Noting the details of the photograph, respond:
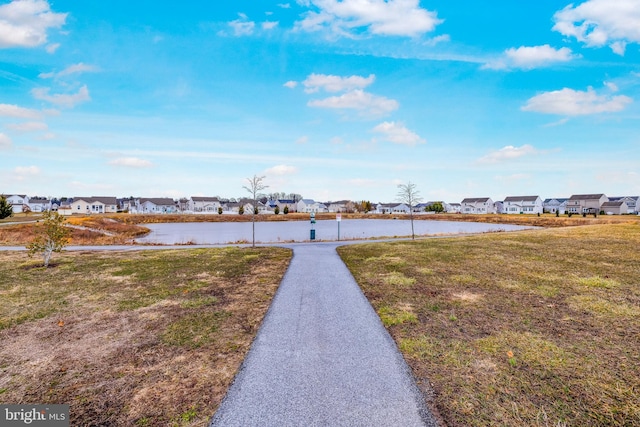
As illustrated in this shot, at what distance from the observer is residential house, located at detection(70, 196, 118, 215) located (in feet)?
347

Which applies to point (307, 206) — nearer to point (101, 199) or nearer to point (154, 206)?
point (154, 206)

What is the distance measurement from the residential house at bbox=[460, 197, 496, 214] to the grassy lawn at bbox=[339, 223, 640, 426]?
117765mm

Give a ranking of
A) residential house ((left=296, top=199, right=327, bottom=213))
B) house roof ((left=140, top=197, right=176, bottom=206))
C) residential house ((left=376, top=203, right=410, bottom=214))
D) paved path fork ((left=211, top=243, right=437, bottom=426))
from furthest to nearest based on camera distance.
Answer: residential house ((left=376, top=203, right=410, bottom=214)), residential house ((left=296, top=199, right=327, bottom=213)), house roof ((left=140, top=197, right=176, bottom=206)), paved path fork ((left=211, top=243, right=437, bottom=426))

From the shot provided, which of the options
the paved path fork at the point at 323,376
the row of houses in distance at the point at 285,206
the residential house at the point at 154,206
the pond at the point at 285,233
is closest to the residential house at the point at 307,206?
the row of houses in distance at the point at 285,206

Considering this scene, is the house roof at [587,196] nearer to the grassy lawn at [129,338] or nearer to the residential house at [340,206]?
the residential house at [340,206]

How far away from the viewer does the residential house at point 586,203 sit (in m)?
106

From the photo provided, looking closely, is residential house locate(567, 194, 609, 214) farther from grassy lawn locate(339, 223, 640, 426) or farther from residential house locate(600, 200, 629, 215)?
grassy lawn locate(339, 223, 640, 426)

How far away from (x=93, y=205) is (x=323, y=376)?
5064 inches

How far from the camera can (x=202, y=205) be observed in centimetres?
12675

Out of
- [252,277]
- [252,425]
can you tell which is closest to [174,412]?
[252,425]

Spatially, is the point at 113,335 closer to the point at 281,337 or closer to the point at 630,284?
the point at 281,337

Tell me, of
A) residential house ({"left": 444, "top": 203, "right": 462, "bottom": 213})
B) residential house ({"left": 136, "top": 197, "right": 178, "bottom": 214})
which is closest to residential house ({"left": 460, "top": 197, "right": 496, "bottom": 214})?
residential house ({"left": 444, "top": 203, "right": 462, "bottom": 213})

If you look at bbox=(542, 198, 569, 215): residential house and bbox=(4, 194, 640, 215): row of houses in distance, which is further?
bbox=(542, 198, 569, 215): residential house

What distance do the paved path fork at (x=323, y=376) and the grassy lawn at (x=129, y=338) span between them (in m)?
0.46
